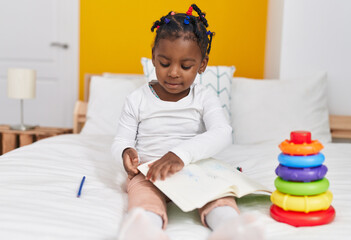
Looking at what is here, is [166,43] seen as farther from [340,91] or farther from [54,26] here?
[54,26]

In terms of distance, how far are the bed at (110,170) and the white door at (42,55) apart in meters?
0.88

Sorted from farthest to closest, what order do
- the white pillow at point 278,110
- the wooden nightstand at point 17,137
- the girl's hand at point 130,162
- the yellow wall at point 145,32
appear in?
1. the yellow wall at point 145,32
2. the wooden nightstand at point 17,137
3. the white pillow at point 278,110
4. the girl's hand at point 130,162

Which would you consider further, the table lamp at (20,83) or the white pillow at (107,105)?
the table lamp at (20,83)

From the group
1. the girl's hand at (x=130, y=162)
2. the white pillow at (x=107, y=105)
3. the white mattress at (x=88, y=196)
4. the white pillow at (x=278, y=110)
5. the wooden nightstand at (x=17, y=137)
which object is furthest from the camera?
the wooden nightstand at (x=17, y=137)

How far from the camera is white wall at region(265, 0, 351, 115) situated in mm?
2164

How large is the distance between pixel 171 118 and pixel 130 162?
0.20 meters

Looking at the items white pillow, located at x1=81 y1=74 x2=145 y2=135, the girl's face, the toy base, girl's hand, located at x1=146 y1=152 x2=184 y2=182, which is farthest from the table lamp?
the toy base

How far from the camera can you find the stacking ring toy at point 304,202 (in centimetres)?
89

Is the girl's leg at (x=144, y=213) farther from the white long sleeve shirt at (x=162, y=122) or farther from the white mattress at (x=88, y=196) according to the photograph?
the white long sleeve shirt at (x=162, y=122)

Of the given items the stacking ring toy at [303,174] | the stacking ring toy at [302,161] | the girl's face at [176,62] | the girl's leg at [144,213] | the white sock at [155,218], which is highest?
the girl's face at [176,62]

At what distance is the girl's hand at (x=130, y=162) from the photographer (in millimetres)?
1129

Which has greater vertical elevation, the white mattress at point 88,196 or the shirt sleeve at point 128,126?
the shirt sleeve at point 128,126

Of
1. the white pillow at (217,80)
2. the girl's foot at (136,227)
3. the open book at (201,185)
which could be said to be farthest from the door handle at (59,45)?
the girl's foot at (136,227)

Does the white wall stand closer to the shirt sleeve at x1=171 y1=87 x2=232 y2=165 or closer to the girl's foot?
the shirt sleeve at x1=171 y1=87 x2=232 y2=165
